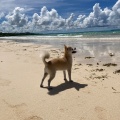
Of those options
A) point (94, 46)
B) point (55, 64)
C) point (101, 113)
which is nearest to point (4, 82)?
point (55, 64)

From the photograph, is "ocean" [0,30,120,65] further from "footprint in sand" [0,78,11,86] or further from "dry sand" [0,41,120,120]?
"footprint in sand" [0,78,11,86]

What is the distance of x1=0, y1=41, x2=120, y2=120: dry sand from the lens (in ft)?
16.0

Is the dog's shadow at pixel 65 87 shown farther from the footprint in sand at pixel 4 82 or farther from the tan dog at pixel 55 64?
the footprint in sand at pixel 4 82

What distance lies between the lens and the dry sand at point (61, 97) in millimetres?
4875

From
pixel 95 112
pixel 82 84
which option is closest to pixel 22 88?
pixel 82 84

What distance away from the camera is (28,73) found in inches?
350

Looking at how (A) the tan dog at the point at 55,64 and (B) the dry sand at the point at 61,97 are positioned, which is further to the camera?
(A) the tan dog at the point at 55,64

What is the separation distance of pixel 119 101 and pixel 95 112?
2.96ft

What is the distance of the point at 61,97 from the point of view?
603 cm

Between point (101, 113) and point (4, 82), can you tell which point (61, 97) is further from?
point (4, 82)

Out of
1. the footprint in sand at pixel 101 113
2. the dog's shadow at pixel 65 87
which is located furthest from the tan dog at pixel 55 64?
the footprint in sand at pixel 101 113

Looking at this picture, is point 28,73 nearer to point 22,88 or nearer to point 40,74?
point 40,74

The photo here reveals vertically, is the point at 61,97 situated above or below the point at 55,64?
below

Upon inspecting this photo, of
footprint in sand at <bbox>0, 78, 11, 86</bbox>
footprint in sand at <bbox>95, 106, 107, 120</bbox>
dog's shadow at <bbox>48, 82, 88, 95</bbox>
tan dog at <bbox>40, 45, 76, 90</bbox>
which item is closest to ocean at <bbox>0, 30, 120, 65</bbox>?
tan dog at <bbox>40, 45, 76, 90</bbox>
